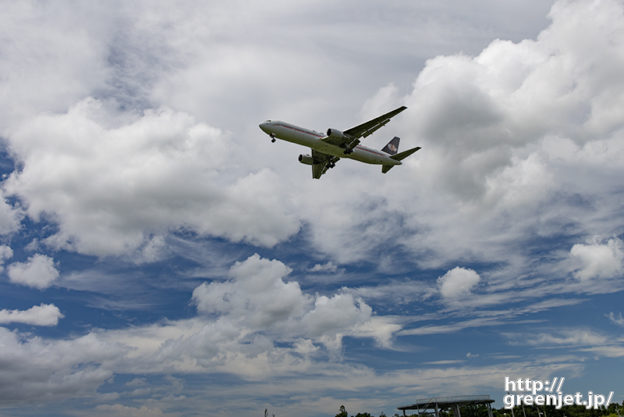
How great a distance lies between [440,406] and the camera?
3570 inches

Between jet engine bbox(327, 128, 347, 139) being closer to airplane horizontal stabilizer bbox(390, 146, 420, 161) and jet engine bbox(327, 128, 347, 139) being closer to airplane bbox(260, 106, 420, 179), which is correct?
airplane bbox(260, 106, 420, 179)

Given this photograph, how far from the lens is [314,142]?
2315 inches

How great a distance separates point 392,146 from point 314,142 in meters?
25.5

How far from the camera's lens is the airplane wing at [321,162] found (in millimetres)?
68375

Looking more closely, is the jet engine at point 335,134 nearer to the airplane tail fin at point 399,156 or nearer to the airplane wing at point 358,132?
the airplane wing at point 358,132

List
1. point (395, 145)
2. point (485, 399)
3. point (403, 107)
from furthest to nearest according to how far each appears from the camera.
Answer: point (485, 399) < point (395, 145) < point (403, 107)

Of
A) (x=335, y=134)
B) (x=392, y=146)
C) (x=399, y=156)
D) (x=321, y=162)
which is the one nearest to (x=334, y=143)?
(x=335, y=134)

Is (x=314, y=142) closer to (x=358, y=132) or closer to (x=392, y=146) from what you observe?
(x=358, y=132)

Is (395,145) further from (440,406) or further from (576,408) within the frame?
(576,408)

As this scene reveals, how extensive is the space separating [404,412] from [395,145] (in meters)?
59.4

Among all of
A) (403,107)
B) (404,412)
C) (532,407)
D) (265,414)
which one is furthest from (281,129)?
(532,407)

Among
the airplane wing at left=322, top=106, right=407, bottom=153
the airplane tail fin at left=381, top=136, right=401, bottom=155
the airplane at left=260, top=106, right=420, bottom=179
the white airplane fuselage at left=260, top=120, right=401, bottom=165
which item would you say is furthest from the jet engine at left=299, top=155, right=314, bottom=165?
the airplane tail fin at left=381, top=136, right=401, bottom=155

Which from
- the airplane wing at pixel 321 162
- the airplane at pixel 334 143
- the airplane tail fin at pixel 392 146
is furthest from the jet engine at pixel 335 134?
the airplane tail fin at pixel 392 146

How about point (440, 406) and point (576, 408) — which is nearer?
point (440, 406)
